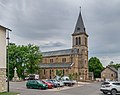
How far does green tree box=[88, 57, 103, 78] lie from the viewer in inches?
4117

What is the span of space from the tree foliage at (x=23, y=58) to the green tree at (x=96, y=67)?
3968cm

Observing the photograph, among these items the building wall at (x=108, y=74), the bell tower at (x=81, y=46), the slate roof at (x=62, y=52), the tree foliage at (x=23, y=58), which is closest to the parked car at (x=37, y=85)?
the tree foliage at (x=23, y=58)

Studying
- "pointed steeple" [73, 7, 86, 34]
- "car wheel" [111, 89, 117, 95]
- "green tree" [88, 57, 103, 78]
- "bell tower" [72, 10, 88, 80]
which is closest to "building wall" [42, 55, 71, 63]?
"bell tower" [72, 10, 88, 80]

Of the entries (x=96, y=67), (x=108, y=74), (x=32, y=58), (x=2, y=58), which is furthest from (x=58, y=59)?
(x=2, y=58)

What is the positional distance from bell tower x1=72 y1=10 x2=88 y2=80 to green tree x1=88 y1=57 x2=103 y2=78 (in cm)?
1678

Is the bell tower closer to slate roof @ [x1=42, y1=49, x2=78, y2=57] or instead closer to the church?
the church

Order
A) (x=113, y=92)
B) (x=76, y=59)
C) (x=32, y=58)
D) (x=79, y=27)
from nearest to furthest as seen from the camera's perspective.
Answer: (x=113, y=92), (x=32, y=58), (x=76, y=59), (x=79, y=27)

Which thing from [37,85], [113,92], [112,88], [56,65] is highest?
[56,65]

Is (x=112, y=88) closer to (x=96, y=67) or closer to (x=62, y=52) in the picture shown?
(x=62, y=52)

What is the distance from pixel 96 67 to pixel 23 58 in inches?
1817

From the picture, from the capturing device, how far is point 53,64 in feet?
309

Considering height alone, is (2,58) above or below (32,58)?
below

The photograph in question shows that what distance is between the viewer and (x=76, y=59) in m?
87.5

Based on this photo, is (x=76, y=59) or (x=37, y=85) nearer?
(x=37, y=85)
